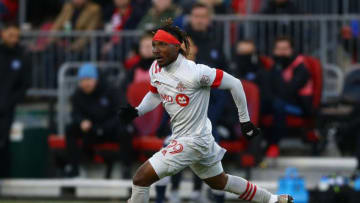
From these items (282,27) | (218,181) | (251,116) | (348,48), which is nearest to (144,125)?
(251,116)

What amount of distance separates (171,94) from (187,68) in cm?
27

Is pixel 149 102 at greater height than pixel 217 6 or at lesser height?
lesser

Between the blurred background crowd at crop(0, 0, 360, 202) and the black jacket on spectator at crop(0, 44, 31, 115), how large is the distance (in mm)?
14

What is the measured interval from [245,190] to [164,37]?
64.8 inches

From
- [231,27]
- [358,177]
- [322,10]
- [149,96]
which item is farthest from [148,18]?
[149,96]

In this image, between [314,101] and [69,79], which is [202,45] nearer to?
[314,101]

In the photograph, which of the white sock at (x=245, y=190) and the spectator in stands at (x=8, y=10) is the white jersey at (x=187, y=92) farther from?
the spectator in stands at (x=8, y=10)

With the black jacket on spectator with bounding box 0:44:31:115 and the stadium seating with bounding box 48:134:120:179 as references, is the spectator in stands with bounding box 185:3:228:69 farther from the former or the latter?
the black jacket on spectator with bounding box 0:44:31:115

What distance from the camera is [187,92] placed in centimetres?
908

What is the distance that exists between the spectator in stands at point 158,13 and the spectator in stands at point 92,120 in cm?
119

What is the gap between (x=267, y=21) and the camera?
1420 cm

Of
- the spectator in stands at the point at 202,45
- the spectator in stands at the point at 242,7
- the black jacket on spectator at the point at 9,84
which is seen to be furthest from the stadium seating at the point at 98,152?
the spectator in stands at the point at 242,7

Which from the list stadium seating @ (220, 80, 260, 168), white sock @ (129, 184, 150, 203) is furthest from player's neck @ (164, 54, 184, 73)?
stadium seating @ (220, 80, 260, 168)

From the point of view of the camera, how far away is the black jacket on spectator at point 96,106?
1338 cm
